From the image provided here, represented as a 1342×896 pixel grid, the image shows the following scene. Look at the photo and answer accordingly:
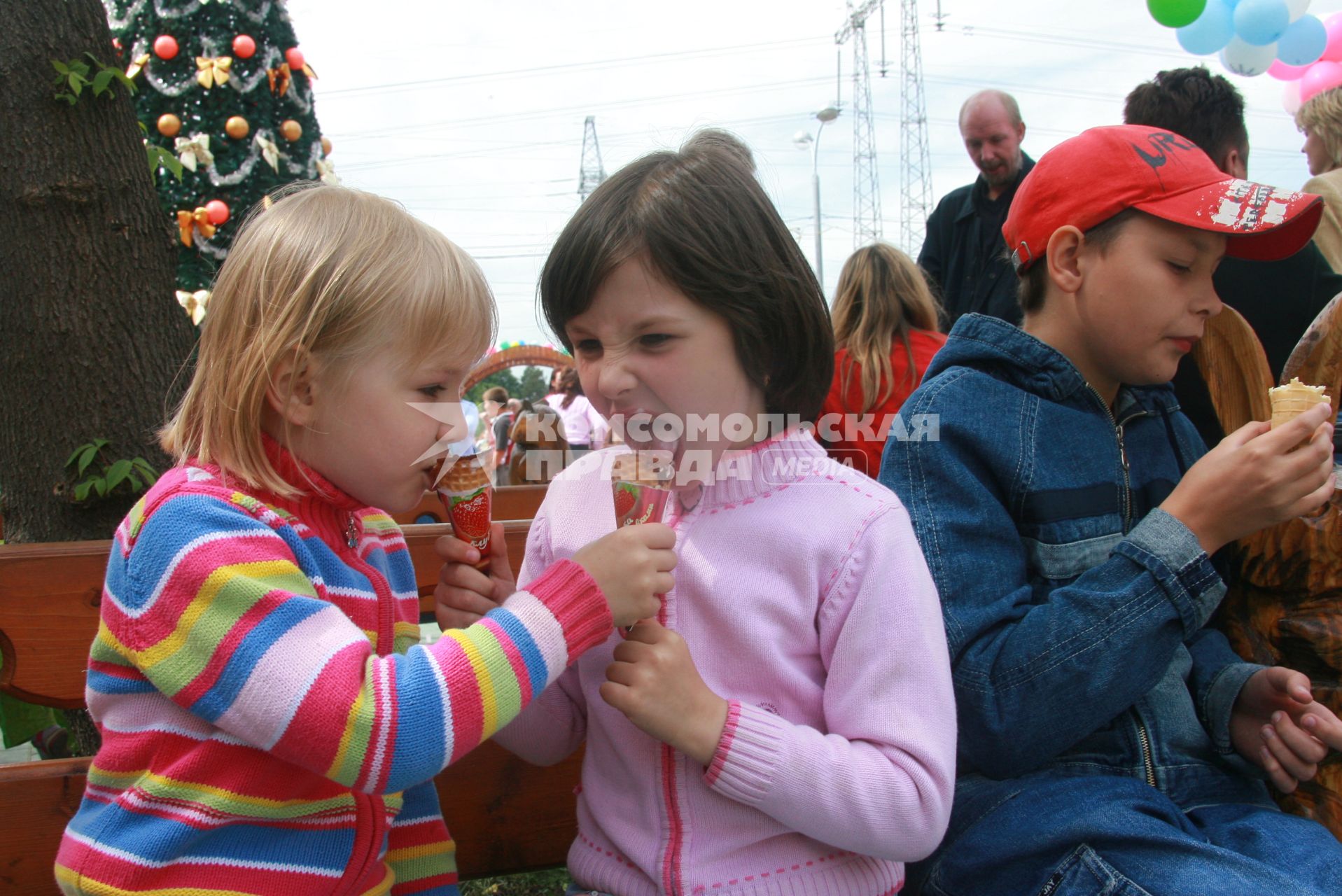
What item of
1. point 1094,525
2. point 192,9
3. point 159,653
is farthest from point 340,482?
point 192,9

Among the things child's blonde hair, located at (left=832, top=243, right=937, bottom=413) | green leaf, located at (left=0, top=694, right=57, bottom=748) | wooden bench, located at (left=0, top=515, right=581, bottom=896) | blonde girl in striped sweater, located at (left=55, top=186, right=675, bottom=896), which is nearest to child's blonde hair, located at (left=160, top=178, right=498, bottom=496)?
blonde girl in striped sweater, located at (left=55, top=186, right=675, bottom=896)

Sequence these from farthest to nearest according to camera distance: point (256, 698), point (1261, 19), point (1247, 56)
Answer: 1. point (1247, 56)
2. point (1261, 19)
3. point (256, 698)

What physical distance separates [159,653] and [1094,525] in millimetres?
1434

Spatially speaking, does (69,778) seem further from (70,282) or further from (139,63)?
(139,63)

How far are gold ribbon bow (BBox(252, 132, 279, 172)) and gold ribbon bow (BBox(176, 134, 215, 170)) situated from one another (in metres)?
0.21

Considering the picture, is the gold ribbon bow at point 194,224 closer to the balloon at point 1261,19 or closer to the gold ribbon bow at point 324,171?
the gold ribbon bow at point 324,171

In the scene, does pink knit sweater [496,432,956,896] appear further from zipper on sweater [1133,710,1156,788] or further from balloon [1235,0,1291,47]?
balloon [1235,0,1291,47]

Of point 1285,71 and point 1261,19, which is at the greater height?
point 1261,19

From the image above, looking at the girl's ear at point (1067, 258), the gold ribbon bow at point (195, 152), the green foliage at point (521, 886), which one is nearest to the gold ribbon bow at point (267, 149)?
the gold ribbon bow at point (195, 152)

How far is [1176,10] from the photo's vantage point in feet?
17.9

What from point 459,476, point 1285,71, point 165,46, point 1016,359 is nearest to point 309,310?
point 459,476

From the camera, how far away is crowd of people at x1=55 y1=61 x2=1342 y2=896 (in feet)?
3.81

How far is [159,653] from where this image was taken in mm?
1118

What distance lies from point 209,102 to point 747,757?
4030mm
